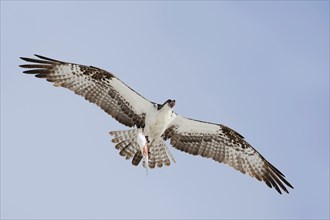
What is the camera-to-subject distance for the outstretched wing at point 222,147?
76.9 feet

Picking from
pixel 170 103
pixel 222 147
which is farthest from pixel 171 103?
pixel 222 147

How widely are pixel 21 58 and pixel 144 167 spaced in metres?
3.66

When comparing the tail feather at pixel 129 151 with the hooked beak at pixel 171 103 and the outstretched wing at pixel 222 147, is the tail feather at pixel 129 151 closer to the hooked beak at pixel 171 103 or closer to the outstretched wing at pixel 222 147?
the outstretched wing at pixel 222 147

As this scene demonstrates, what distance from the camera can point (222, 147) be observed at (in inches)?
936

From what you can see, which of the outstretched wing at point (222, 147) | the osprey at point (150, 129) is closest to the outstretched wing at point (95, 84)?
the osprey at point (150, 129)

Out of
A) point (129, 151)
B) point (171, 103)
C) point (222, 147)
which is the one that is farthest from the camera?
point (222, 147)

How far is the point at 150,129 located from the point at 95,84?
156 centimetres

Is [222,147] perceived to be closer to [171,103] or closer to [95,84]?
[171,103]

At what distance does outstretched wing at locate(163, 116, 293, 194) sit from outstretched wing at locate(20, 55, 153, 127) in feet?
3.42

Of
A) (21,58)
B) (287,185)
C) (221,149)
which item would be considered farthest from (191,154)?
(21,58)

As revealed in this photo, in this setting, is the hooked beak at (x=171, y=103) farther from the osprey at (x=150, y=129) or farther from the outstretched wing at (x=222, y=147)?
the outstretched wing at (x=222, y=147)

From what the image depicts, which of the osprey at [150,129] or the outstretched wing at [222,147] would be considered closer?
the osprey at [150,129]

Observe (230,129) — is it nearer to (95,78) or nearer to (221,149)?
(221,149)

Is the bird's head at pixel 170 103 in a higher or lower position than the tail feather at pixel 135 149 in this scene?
higher
